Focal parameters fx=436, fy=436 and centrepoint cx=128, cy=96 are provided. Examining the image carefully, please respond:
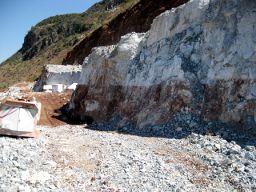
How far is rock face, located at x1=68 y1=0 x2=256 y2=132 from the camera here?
49.5ft

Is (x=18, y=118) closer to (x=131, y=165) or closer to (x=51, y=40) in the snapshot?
(x=131, y=165)

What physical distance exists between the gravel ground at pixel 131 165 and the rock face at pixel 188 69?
1.60 m

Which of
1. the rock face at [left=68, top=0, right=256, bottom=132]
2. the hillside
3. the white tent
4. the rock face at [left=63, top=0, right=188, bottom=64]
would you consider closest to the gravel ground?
the white tent

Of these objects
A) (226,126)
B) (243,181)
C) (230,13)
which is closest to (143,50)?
(230,13)

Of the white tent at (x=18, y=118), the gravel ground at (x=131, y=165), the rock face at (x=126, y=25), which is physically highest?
the rock face at (x=126, y=25)

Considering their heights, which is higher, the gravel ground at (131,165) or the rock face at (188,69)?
Result: the rock face at (188,69)

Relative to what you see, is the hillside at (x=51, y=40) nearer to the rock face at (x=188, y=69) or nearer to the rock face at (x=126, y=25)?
the rock face at (x=126, y=25)

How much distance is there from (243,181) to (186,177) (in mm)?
1510

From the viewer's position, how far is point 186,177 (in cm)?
1189

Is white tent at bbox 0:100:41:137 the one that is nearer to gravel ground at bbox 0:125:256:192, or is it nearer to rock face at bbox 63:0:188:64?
gravel ground at bbox 0:125:256:192

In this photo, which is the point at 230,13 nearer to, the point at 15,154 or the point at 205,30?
the point at 205,30

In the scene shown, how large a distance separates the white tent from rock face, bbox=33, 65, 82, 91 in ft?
83.5

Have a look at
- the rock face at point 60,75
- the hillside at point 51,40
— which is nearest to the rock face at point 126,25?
the rock face at point 60,75

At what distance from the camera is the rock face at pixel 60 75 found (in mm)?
42031
